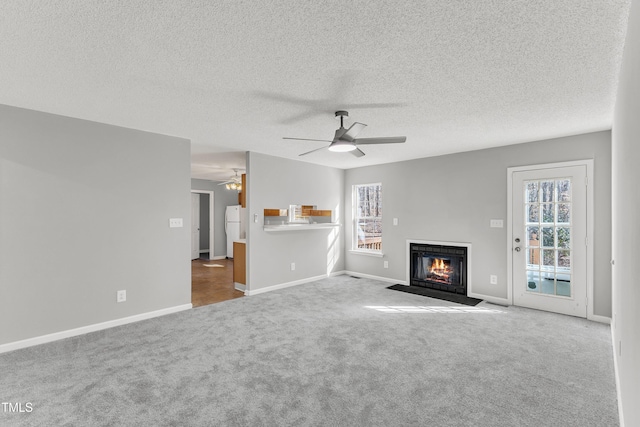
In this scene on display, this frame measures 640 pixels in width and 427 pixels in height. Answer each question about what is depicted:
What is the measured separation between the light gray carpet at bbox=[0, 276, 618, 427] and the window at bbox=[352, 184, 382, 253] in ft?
8.63

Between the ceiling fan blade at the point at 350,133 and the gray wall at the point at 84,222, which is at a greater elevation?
the ceiling fan blade at the point at 350,133

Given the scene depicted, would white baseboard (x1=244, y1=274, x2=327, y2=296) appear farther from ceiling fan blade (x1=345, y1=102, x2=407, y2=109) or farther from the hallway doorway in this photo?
ceiling fan blade (x1=345, y1=102, x2=407, y2=109)

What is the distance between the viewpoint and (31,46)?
2.00m

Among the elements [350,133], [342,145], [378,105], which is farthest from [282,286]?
[378,105]

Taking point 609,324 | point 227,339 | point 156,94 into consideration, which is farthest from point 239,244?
point 609,324

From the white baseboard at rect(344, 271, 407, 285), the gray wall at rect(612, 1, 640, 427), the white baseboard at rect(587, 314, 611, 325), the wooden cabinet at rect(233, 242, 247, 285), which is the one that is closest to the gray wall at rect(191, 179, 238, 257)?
the wooden cabinet at rect(233, 242, 247, 285)

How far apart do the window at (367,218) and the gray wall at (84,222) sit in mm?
3650

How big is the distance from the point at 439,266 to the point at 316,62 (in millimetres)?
4475

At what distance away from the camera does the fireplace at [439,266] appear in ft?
17.2

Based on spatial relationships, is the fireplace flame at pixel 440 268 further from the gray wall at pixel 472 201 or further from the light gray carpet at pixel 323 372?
the light gray carpet at pixel 323 372

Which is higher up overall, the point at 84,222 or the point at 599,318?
the point at 84,222

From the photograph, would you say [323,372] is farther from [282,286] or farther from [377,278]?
[377,278]

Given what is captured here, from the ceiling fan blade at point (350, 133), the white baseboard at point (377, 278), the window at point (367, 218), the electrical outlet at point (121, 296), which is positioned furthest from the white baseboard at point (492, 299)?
the electrical outlet at point (121, 296)

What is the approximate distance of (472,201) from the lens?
5074 mm
